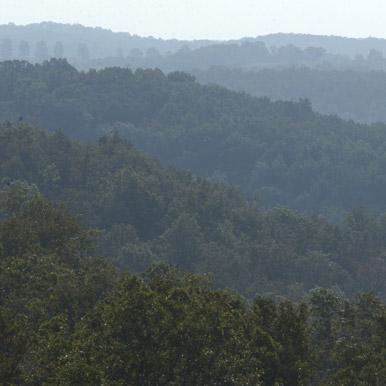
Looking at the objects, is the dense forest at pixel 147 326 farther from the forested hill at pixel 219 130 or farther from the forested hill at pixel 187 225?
the forested hill at pixel 219 130

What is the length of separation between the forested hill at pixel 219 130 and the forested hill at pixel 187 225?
4918cm

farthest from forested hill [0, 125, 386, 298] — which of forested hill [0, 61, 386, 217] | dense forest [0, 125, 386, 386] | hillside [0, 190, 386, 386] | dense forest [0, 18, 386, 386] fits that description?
hillside [0, 190, 386, 386]

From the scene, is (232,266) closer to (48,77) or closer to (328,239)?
(328,239)

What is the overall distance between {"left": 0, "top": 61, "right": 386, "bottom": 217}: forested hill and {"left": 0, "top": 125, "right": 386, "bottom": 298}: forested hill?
4918cm

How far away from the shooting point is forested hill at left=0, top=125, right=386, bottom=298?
280 ft

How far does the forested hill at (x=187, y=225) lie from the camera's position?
280 feet

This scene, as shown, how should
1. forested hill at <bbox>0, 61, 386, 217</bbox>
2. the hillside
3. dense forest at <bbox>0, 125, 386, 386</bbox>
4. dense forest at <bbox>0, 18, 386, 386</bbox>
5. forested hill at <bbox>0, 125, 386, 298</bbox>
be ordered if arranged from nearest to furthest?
the hillside, dense forest at <bbox>0, 125, 386, 386</bbox>, dense forest at <bbox>0, 18, 386, 386</bbox>, forested hill at <bbox>0, 125, 386, 298</bbox>, forested hill at <bbox>0, 61, 386, 217</bbox>

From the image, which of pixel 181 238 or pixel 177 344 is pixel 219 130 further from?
pixel 177 344

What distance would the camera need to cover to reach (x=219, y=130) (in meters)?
167

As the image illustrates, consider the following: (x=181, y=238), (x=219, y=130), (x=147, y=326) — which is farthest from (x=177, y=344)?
(x=219, y=130)

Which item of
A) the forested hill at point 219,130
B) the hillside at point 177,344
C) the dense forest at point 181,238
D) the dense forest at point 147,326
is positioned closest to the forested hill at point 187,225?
the dense forest at point 181,238

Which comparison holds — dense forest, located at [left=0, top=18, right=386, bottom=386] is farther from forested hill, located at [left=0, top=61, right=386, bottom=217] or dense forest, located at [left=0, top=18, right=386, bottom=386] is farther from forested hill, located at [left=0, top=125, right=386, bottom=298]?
forested hill, located at [left=0, top=61, right=386, bottom=217]

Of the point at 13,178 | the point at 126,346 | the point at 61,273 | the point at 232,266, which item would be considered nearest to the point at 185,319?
the point at 126,346

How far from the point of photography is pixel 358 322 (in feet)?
114
